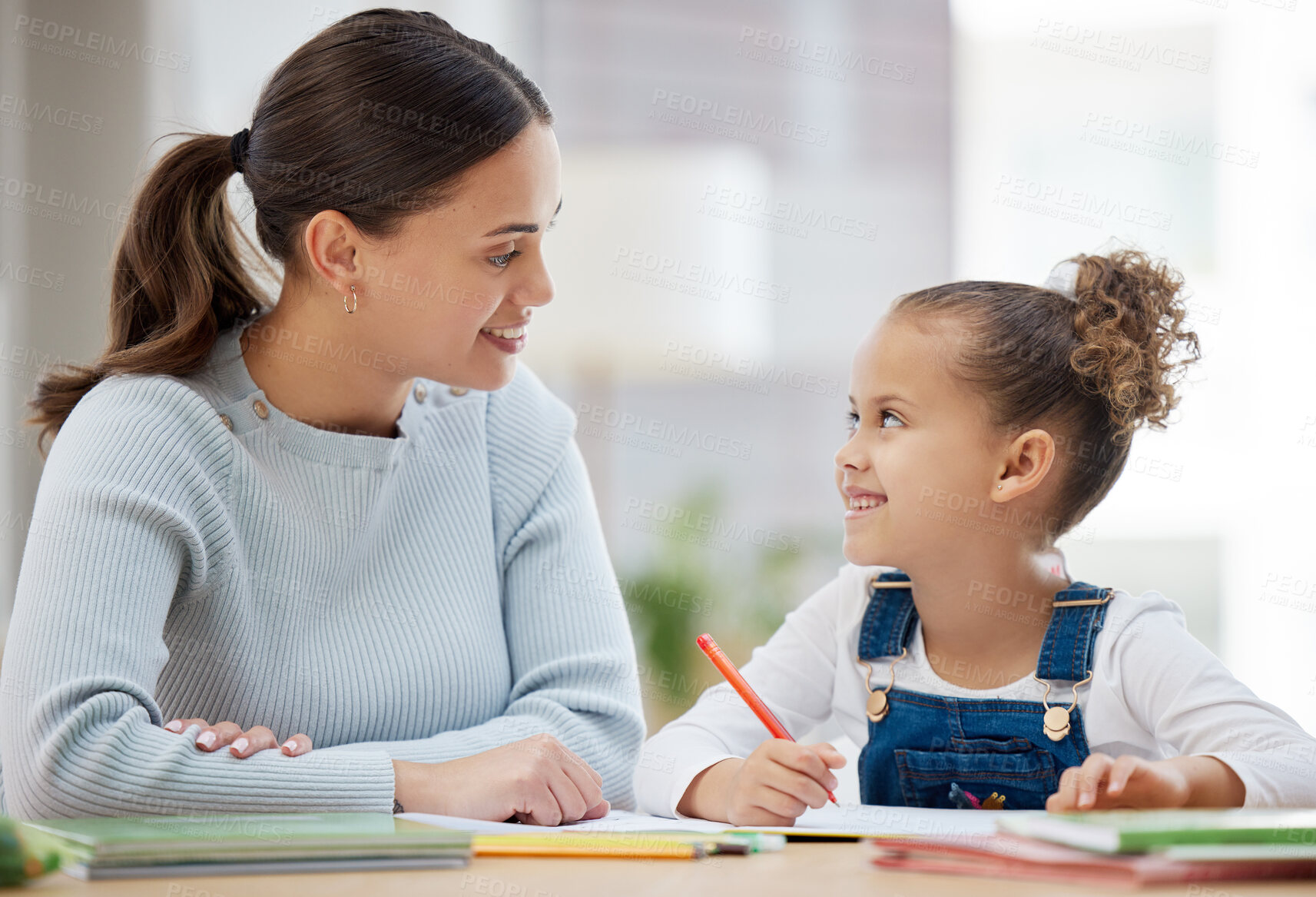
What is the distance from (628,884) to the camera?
0.64m

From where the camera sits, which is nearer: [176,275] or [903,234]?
[176,275]

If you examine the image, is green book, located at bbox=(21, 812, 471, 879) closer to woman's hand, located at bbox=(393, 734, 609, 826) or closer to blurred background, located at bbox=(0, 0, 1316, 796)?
woman's hand, located at bbox=(393, 734, 609, 826)

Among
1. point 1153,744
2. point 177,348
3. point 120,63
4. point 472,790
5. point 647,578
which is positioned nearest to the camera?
point 472,790

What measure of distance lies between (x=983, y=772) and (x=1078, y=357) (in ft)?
1.34

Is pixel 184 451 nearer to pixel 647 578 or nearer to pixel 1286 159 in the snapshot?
pixel 647 578

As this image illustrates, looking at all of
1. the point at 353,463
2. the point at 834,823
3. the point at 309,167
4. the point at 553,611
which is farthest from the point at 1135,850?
the point at 309,167

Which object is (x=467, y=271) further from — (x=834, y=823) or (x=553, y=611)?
(x=834, y=823)

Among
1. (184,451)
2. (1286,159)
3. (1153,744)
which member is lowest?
(1153,744)

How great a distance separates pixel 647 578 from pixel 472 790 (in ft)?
6.89

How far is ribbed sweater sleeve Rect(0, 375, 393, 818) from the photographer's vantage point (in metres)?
0.93

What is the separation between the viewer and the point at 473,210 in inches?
48.8

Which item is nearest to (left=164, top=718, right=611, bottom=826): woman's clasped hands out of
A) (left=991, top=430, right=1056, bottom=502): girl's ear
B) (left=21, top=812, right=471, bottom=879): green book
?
(left=21, top=812, right=471, bottom=879): green book

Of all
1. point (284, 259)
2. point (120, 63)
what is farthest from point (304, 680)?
point (120, 63)

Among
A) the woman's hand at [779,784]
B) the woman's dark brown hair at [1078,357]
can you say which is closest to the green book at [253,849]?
the woman's hand at [779,784]
